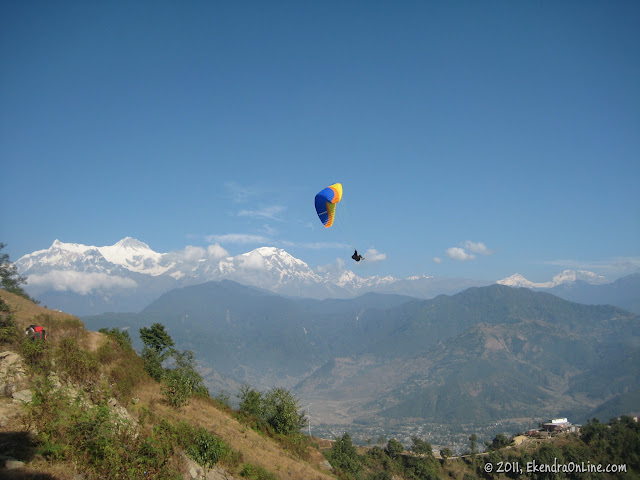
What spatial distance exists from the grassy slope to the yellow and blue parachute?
2401 cm

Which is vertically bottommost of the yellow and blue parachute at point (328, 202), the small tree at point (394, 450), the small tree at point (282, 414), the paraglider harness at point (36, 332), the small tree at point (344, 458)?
the small tree at point (394, 450)

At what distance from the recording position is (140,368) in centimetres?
3284

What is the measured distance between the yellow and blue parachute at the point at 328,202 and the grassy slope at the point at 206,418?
945 inches

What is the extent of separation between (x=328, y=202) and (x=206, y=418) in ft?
83.5

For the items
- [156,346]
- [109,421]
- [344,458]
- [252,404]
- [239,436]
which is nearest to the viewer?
[109,421]

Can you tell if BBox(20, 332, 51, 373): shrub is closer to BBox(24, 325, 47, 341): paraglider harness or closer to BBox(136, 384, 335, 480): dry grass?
BBox(24, 325, 47, 341): paraglider harness

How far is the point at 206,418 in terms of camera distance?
31.3 m

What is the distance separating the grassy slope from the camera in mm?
27375

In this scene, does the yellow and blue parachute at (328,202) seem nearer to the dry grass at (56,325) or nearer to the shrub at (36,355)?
the dry grass at (56,325)

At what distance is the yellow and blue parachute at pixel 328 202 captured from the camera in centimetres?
4521

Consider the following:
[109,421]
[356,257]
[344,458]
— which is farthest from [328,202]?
[344,458]

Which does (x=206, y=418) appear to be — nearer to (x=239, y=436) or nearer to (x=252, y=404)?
(x=239, y=436)

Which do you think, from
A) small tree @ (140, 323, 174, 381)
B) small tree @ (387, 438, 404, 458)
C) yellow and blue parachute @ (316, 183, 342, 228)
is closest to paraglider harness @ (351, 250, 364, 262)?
yellow and blue parachute @ (316, 183, 342, 228)

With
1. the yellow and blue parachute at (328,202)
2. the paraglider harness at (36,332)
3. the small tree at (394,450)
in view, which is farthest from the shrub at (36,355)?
the small tree at (394,450)
